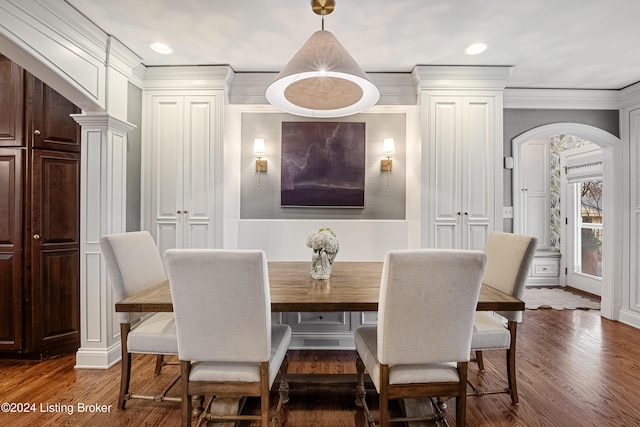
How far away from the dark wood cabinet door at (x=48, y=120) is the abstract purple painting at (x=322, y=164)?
178 cm

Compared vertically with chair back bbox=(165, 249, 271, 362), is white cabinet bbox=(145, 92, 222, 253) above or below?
above

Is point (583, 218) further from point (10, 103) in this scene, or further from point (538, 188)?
point (10, 103)

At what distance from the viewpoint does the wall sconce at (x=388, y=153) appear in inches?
126

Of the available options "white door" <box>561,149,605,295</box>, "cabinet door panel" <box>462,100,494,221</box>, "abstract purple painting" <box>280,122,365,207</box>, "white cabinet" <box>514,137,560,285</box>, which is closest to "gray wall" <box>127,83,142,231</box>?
"abstract purple painting" <box>280,122,365,207</box>

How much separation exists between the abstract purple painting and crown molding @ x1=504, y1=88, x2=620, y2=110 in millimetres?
1658

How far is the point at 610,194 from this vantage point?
11.6 feet

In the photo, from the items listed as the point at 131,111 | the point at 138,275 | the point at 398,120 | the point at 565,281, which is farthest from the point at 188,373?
the point at 565,281

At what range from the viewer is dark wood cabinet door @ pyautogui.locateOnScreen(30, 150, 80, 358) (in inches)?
97.3

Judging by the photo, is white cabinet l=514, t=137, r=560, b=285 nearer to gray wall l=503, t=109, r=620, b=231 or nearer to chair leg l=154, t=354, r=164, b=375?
gray wall l=503, t=109, r=620, b=231

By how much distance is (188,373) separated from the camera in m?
1.44

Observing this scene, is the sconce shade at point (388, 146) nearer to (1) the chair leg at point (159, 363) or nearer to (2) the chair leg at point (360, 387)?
(2) the chair leg at point (360, 387)

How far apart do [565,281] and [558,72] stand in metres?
3.30

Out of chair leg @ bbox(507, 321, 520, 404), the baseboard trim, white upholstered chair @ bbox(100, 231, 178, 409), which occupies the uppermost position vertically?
white upholstered chair @ bbox(100, 231, 178, 409)

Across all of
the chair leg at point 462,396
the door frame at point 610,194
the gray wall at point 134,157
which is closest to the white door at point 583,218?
the door frame at point 610,194
